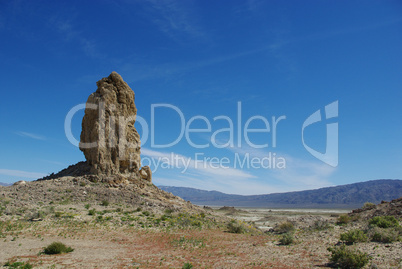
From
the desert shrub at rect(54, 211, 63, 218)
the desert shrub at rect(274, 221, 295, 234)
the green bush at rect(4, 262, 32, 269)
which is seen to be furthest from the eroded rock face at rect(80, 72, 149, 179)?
the green bush at rect(4, 262, 32, 269)

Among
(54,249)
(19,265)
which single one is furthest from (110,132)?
(19,265)

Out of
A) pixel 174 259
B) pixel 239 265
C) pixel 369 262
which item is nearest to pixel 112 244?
pixel 174 259

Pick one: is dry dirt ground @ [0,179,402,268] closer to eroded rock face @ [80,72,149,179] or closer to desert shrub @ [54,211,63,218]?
desert shrub @ [54,211,63,218]

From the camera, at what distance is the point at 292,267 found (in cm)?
1159

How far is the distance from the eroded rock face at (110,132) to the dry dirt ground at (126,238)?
4203mm

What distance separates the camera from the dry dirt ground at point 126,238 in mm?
12344

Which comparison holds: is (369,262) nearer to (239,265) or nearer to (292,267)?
(292,267)

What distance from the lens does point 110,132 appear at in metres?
33.8

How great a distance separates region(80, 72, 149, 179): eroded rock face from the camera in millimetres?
32906

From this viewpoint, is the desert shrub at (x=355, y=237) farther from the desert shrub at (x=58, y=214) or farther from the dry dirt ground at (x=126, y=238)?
the desert shrub at (x=58, y=214)

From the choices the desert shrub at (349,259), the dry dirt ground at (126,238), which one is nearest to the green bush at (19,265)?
the dry dirt ground at (126,238)

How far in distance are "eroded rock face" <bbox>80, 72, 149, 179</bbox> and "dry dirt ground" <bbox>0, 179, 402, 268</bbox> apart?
420 centimetres

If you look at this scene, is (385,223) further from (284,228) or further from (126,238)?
(126,238)

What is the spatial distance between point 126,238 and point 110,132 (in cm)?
1848
